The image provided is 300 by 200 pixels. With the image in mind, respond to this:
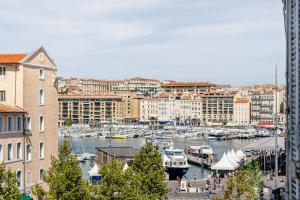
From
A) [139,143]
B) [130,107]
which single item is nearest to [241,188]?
[139,143]

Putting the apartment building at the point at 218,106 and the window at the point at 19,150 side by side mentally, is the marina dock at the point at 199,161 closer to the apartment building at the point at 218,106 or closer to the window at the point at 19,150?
the window at the point at 19,150

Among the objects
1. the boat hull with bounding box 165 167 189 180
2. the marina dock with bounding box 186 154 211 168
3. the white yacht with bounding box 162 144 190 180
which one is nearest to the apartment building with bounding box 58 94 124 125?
the marina dock with bounding box 186 154 211 168

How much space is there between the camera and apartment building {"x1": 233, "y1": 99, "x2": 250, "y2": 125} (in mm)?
182500

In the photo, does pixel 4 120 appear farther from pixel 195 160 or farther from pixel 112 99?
pixel 112 99

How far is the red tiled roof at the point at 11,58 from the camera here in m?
30.2

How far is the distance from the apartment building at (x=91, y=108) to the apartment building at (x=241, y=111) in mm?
35651

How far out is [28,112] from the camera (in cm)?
3086

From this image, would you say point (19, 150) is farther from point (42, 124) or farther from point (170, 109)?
point (170, 109)

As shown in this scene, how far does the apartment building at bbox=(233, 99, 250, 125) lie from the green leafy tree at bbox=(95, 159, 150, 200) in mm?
160524

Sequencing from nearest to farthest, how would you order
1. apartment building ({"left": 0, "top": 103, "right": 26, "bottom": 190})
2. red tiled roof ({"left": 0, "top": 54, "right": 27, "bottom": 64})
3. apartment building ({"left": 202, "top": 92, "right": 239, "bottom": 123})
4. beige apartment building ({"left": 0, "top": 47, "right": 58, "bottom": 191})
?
apartment building ({"left": 0, "top": 103, "right": 26, "bottom": 190}), beige apartment building ({"left": 0, "top": 47, "right": 58, "bottom": 191}), red tiled roof ({"left": 0, "top": 54, "right": 27, "bottom": 64}), apartment building ({"left": 202, "top": 92, "right": 239, "bottom": 123})

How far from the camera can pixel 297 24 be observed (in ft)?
21.4

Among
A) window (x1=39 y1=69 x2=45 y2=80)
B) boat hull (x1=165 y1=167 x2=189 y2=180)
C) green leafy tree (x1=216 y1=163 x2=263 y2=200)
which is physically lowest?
boat hull (x1=165 y1=167 x2=189 y2=180)

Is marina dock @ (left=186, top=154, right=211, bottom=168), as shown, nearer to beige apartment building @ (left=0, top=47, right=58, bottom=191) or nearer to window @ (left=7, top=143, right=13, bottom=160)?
beige apartment building @ (left=0, top=47, right=58, bottom=191)

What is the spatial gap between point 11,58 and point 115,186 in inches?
418
